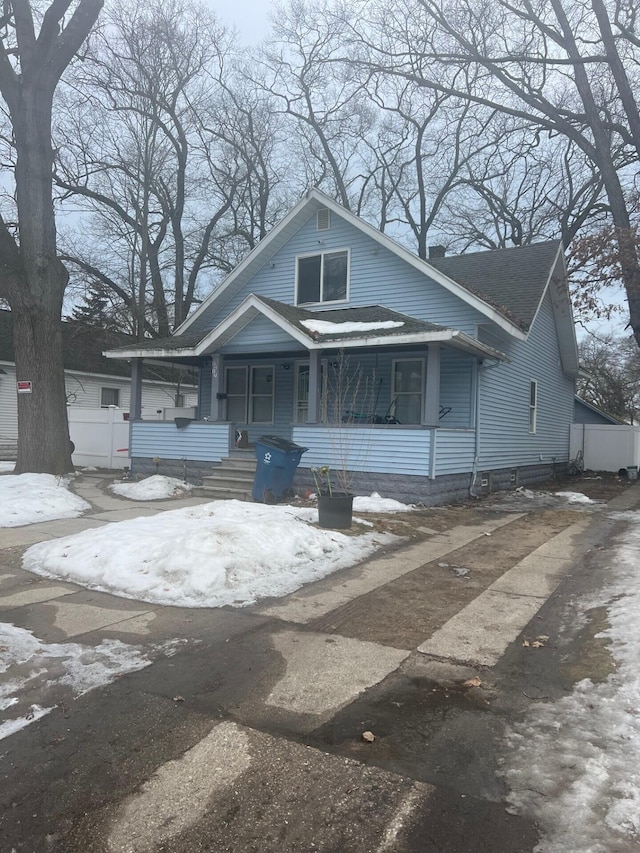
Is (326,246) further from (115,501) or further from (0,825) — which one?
(0,825)

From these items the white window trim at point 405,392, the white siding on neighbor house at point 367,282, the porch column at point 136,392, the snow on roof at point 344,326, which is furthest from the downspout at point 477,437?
the porch column at point 136,392

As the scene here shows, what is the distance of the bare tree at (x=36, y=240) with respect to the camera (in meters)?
14.4

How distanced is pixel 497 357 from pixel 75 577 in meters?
9.90

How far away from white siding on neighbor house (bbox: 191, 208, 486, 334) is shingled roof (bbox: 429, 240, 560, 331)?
0.92 metres

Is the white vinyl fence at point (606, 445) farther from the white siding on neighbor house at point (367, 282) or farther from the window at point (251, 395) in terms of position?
the window at point (251, 395)

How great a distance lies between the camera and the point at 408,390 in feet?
48.0

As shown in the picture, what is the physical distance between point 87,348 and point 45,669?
25.6 m

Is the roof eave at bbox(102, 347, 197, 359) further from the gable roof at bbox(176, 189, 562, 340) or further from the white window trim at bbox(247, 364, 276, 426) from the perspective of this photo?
the gable roof at bbox(176, 189, 562, 340)

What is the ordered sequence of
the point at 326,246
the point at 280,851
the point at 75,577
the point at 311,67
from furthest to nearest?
the point at 311,67
the point at 326,246
the point at 75,577
the point at 280,851

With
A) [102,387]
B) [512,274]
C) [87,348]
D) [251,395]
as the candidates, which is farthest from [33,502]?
[87,348]

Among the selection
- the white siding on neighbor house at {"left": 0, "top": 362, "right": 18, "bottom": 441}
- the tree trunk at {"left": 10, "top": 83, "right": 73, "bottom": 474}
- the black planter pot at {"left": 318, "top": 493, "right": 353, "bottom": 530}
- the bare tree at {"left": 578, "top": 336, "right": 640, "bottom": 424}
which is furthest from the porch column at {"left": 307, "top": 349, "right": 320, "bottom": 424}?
the bare tree at {"left": 578, "top": 336, "right": 640, "bottom": 424}

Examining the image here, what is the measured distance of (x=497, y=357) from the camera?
1350cm

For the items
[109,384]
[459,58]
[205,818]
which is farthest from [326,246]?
[109,384]

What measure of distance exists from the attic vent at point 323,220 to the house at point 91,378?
34.9ft
